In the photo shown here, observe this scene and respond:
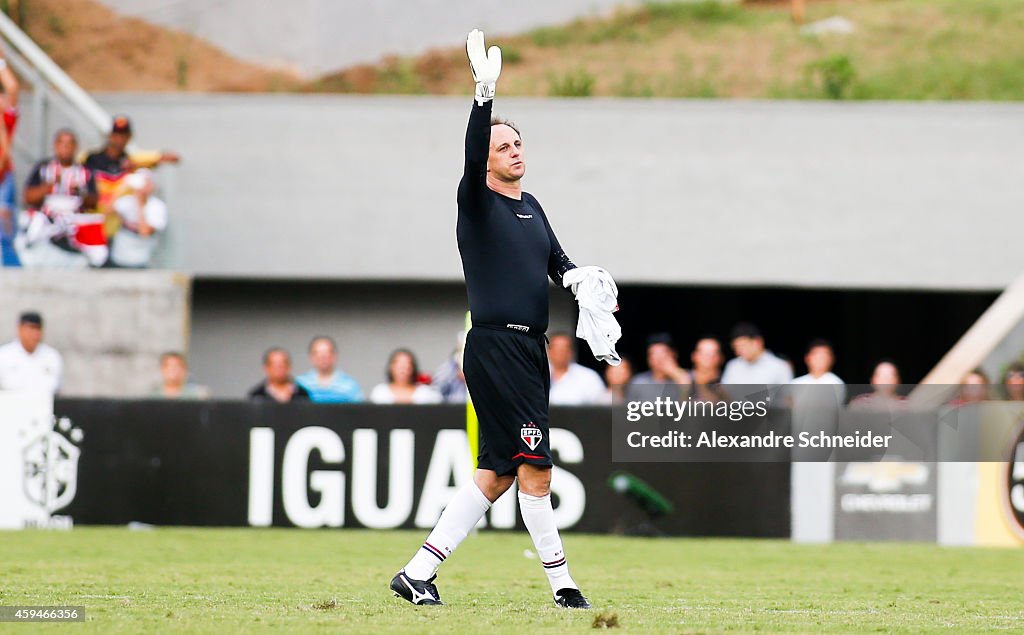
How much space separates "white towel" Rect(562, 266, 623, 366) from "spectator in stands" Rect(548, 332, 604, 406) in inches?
288

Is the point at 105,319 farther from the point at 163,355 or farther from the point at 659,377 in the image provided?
the point at 659,377

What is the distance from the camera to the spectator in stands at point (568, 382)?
50.3ft

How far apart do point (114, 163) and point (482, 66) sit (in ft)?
35.6

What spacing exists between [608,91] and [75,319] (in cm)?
894

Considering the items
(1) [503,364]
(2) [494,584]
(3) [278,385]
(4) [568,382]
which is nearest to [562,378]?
(4) [568,382]

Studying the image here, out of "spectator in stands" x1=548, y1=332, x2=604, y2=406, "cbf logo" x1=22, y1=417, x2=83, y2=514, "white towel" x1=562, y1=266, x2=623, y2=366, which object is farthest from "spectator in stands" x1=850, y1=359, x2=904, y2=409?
"cbf logo" x1=22, y1=417, x2=83, y2=514

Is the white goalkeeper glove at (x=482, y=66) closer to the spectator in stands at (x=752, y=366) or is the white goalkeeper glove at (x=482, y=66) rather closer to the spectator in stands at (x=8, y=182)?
the spectator in stands at (x=752, y=366)

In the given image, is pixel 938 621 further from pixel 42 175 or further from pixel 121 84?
pixel 121 84

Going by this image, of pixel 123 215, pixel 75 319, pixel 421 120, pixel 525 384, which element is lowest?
pixel 525 384

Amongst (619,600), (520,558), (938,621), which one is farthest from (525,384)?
(520,558)

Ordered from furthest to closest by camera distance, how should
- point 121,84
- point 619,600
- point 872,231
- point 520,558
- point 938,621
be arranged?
point 121,84 < point 872,231 < point 520,558 < point 619,600 < point 938,621

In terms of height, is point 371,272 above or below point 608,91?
below

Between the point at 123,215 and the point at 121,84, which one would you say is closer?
the point at 123,215

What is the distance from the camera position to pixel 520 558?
11.9m
